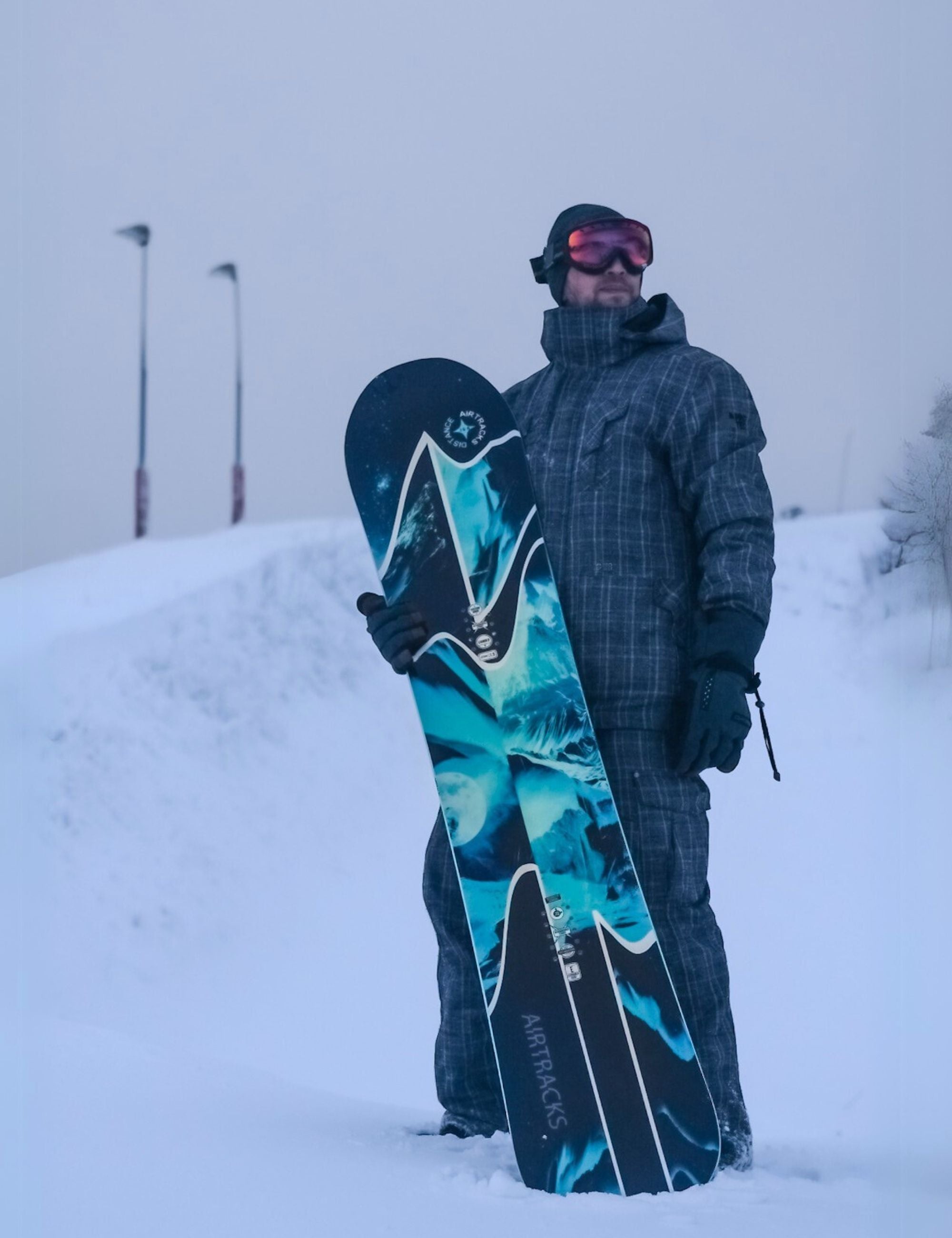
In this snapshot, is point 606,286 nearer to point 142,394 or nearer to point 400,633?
point 400,633

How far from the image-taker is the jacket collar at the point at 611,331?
197 cm

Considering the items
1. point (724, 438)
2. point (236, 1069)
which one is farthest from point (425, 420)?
point (236, 1069)

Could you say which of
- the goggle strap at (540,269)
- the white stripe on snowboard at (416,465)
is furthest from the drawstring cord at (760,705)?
the goggle strap at (540,269)

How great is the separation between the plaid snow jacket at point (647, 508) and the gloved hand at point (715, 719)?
6 cm

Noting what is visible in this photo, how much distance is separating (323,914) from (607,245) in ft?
11.8

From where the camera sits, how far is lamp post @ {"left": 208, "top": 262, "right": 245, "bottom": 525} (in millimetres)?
3832

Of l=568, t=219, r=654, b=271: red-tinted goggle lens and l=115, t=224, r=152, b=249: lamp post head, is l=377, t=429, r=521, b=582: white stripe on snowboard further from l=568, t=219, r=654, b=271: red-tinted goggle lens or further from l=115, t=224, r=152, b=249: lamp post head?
l=115, t=224, r=152, b=249: lamp post head

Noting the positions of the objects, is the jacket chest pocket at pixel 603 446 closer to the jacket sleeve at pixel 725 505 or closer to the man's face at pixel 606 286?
the jacket sleeve at pixel 725 505

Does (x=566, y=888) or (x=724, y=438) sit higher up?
(x=724, y=438)

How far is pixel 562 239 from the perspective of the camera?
2033mm

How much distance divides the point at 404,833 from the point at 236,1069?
10.3 ft

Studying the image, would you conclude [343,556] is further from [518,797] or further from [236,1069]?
[518,797]

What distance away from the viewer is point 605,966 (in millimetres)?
1736

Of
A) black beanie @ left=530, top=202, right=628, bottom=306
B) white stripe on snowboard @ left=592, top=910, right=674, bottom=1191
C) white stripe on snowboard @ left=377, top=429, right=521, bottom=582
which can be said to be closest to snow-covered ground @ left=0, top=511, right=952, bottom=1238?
white stripe on snowboard @ left=592, top=910, right=674, bottom=1191
